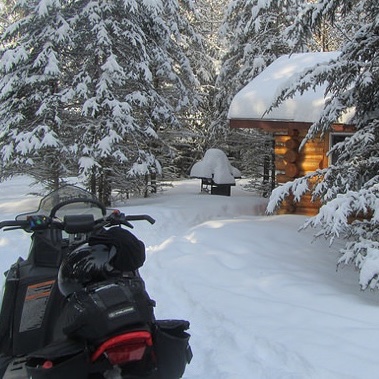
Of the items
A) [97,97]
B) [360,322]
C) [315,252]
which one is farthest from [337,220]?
[97,97]

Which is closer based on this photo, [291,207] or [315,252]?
[315,252]

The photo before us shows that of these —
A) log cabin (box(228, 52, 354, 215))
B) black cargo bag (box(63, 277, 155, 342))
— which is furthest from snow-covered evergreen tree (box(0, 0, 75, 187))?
black cargo bag (box(63, 277, 155, 342))

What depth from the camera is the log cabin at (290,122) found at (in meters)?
10.4

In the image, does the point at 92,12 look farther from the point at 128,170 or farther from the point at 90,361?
the point at 90,361

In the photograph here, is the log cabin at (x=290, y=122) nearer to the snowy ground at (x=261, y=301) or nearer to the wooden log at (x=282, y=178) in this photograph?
the wooden log at (x=282, y=178)

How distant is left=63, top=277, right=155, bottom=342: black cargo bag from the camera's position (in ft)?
6.37

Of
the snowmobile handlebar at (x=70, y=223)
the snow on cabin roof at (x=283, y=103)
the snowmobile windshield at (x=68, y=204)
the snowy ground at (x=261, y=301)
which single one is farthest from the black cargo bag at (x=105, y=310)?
the snow on cabin roof at (x=283, y=103)

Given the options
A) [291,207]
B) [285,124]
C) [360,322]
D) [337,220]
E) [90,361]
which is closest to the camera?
[90,361]

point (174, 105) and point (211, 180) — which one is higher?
point (174, 105)

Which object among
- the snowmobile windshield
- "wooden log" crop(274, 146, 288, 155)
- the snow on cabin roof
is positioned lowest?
the snowmobile windshield

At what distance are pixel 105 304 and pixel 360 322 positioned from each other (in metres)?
3.14

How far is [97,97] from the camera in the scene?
40.0ft

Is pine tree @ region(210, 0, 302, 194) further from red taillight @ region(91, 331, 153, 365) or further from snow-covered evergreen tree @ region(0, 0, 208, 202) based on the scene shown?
red taillight @ region(91, 331, 153, 365)

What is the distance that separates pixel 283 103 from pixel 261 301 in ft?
21.7
